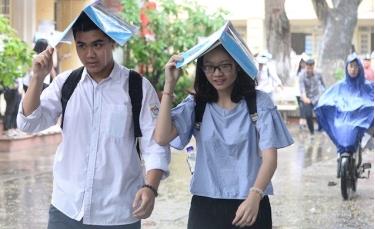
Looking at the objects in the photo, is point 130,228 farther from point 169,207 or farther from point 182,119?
point 169,207

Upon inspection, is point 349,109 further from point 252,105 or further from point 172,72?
point 172,72

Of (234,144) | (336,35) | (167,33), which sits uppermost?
(234,144)

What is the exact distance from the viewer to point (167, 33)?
16.7 meters

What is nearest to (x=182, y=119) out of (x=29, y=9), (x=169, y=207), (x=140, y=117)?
(x=140, y=117)

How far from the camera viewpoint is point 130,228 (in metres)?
3.30

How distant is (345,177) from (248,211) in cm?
493

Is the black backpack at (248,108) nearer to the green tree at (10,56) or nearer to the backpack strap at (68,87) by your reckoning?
the backpack strap at (68,87)

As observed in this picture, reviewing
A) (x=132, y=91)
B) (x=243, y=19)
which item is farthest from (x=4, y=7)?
(x=243, y=19)

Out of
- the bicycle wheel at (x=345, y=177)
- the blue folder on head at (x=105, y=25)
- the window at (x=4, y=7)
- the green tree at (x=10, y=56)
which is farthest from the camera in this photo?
the window at (x=4, y=7)

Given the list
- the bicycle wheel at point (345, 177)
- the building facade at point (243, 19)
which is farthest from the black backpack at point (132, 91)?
the building facade at point (243, 19)

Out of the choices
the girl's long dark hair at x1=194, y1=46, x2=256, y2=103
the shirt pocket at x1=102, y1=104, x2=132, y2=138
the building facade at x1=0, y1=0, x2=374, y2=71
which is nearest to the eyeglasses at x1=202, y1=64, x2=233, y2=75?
the girl's long dark hair at x1=194, y1=46, x2=256, y2=103

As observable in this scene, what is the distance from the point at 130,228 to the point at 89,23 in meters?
0.90

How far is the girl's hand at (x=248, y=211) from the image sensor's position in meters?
3.21

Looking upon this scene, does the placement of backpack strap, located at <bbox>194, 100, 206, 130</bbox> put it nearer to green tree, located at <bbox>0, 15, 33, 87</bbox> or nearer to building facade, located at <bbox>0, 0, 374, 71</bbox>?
green tree, located at <bbox>0, 15, 33, 87</bbox>
